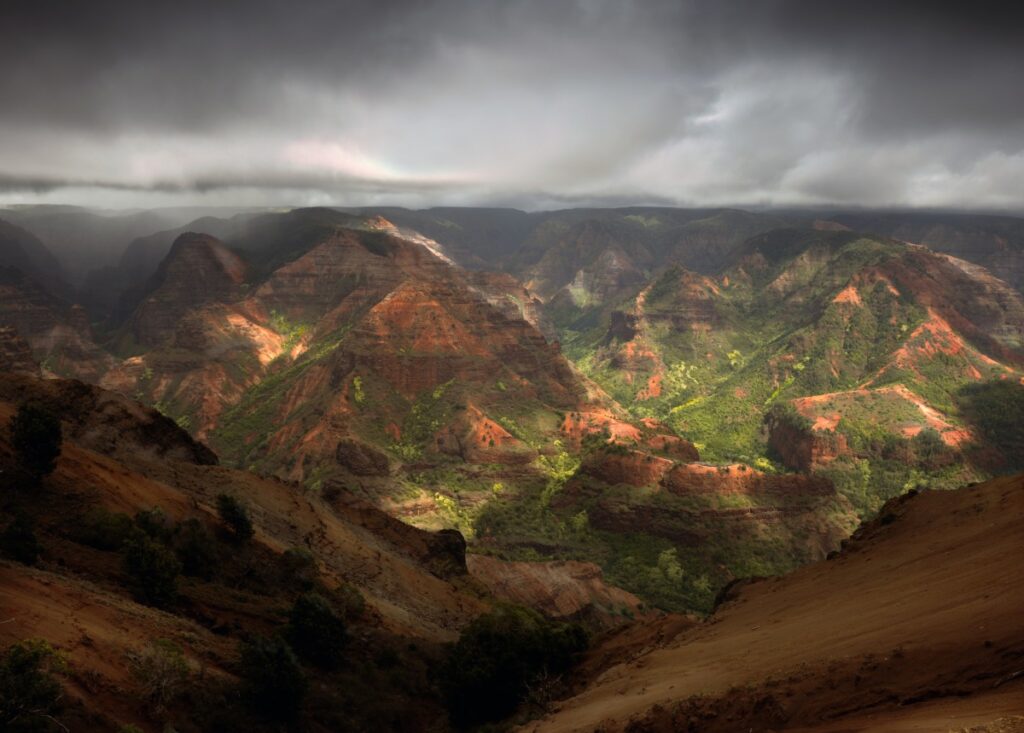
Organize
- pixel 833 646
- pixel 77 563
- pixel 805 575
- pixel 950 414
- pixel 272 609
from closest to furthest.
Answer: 1. pixel 833 646
2. pixel 77 563
3. pixel 272 609
4. pixel 805 575
5. pixel 950 414

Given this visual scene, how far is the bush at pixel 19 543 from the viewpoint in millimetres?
28016

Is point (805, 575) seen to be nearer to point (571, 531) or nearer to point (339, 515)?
point (339, 515)

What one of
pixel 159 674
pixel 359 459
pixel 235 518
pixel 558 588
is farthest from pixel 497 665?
pixel 359 459

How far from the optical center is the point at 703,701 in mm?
20938

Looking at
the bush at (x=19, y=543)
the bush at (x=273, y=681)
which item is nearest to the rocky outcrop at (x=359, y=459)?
the bush at (x=19, y=543)

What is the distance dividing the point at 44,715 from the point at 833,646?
27.3m

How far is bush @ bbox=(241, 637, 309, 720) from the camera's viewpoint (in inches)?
1056

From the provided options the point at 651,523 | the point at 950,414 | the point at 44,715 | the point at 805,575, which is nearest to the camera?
the point at 44,715

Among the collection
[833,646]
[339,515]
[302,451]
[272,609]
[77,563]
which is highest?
[833,646]

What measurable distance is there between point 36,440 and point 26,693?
21602 mm

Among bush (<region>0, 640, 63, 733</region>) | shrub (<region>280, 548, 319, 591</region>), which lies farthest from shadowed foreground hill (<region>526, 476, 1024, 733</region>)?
shrub (<region>280, 548, 319, 591</region>)

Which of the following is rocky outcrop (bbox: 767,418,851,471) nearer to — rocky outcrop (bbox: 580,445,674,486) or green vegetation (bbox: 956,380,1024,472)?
green vegetation (bbox: 956,380,1024,472)

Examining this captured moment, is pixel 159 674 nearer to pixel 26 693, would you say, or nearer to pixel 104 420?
pixel 26 693

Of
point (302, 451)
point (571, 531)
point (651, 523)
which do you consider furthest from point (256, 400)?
point (651, 523)
